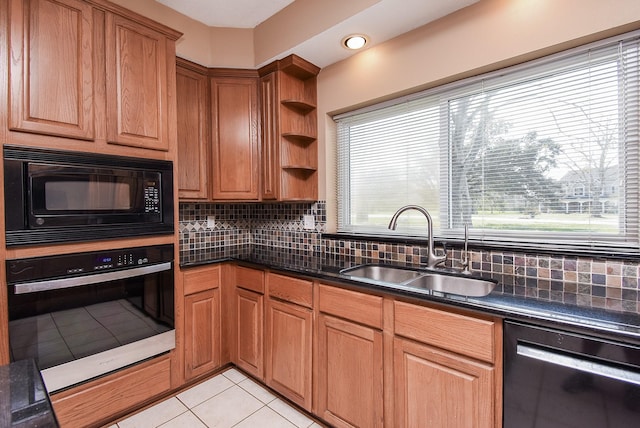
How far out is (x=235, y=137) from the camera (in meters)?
2.44

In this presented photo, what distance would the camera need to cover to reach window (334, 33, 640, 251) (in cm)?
137

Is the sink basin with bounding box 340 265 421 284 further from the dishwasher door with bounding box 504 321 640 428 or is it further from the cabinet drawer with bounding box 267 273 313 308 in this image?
the dishwasher door with bounding box 504 321 640 428

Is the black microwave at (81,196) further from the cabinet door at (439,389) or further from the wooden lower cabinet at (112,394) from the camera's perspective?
the cabinet door at (439,389)

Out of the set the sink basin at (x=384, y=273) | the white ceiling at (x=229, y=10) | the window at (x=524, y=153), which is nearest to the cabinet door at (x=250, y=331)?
the sink basin at (x=384, y=273)

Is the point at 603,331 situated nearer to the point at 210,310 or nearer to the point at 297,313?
the point at 297,313

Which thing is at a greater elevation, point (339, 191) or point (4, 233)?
point (339, 191)

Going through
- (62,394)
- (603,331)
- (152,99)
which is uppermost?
(152,99)

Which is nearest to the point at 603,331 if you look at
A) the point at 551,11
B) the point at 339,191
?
the point at 551,11

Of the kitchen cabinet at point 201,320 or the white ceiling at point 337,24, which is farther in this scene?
the kitchen cabinet at point 201,320

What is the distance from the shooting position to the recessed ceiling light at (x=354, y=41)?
6.50 ft

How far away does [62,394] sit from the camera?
5.10 ft

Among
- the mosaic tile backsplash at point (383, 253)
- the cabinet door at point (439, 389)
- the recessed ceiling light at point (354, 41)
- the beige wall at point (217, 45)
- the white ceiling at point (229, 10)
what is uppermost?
the white ceiling at point (229, 10)

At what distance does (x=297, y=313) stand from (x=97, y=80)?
69.1 inches

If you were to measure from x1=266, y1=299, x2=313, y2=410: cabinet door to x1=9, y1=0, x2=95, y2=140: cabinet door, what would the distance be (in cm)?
152
